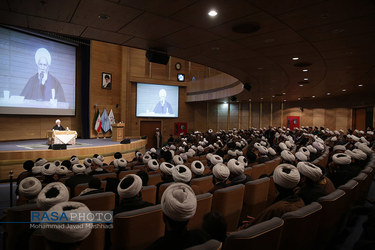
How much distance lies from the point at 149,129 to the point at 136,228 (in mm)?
15793

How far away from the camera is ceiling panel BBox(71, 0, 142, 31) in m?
3.67

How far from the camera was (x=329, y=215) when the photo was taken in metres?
2.14

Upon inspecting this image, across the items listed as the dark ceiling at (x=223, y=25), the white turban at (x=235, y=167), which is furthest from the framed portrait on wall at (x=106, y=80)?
the white turban at (x=235, y=167)

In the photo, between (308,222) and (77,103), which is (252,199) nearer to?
(308,222)

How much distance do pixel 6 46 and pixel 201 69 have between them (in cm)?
1336

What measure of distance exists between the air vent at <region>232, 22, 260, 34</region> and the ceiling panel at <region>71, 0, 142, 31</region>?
5.81ft

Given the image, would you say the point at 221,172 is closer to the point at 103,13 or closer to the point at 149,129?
the point at 103,13

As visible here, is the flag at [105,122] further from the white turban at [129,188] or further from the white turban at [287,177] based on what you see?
the white turban at [287,177]

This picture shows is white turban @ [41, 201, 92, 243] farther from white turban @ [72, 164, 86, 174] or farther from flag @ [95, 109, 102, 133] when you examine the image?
flag @ [95, 109, 102, 133]

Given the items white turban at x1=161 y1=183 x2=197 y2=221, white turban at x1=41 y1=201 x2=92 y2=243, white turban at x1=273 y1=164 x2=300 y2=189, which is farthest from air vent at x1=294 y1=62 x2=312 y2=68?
white turban at x1=41 y1=201 x2=92 y2=243

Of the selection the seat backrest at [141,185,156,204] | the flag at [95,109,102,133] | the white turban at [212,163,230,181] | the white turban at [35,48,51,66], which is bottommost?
the seat backrest at [141,185,156,204]

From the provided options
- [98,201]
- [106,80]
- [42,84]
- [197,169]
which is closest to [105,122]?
[106,80]

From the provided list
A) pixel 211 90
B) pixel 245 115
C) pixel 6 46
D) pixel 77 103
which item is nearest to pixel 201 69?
pixel 211 90

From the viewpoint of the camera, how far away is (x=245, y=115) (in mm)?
21234
